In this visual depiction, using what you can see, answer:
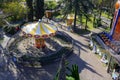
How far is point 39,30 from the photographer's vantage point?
25.6 metres

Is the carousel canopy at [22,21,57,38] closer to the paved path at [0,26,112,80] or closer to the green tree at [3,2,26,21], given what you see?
the paved path at [0,26,112,80]

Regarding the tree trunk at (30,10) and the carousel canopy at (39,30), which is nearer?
the carousel canopy at (39,30)

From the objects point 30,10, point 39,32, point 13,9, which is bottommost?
point 39,32

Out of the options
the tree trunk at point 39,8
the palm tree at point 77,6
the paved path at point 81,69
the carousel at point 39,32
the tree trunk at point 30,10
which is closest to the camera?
the paved path at point 81,69

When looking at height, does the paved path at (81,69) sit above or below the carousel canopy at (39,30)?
below

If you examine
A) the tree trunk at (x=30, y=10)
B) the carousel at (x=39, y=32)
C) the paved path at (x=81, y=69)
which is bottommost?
the paved path at (x=81, y=69)

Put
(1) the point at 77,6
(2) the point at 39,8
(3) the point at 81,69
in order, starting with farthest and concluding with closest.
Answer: (2) the point at 39,8 → (1) the point at 77,6 → (3) the point at 81,69

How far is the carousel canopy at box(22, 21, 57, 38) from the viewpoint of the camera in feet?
82.2

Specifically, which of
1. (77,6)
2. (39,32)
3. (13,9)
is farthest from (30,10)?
(39,32)

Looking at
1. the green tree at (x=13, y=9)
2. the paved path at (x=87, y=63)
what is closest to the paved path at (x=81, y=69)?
the paved path at (x=87, y=63)

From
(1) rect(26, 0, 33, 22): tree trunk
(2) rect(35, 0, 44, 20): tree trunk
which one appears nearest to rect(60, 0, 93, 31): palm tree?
(2) rect(35, 0, 44, 20): tree trunk

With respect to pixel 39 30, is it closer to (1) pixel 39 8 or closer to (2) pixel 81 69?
(2) pixel 81 69

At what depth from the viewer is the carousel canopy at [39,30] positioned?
2507cm

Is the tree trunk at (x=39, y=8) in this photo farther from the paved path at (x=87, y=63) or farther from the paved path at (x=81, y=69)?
the paved path at (x=81, y=69)
